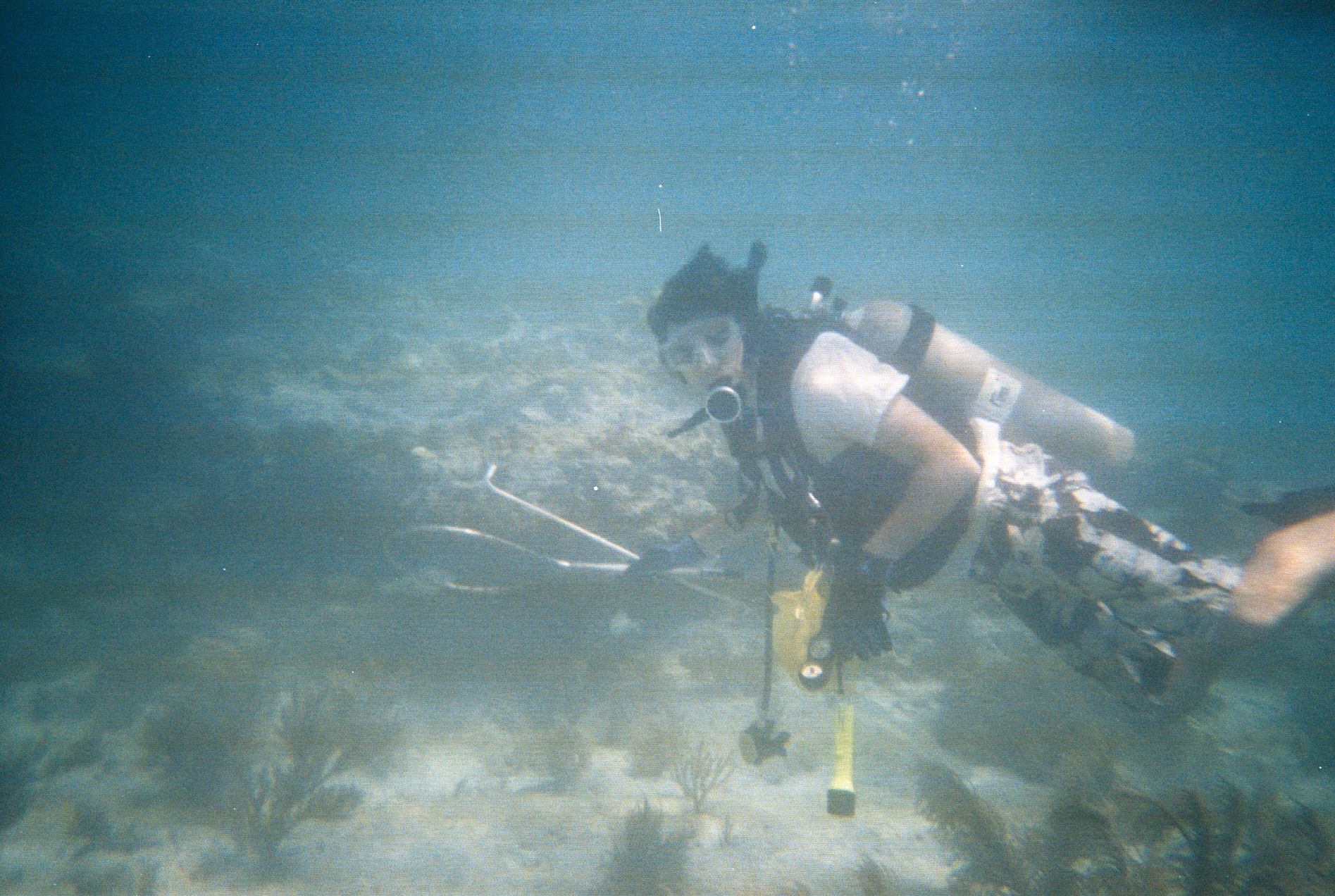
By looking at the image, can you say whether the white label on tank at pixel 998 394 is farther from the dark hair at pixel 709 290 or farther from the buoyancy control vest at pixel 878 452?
the dark hair at pixel 709 290

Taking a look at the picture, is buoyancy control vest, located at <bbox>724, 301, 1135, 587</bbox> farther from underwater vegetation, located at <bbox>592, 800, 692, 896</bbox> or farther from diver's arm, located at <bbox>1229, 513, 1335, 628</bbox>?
underwater vegetation, located at <bbox>592, 800, 692, 896</bbox>

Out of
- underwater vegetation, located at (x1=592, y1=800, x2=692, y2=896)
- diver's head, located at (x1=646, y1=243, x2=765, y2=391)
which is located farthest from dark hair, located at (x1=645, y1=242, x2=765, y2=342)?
underwater vegetation, located at (x1=592, y1=800, x2=692, y2=896)

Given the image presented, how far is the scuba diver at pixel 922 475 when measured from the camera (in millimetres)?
2053

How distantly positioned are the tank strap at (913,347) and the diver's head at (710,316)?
0.74 meters

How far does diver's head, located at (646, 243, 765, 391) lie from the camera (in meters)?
2.51

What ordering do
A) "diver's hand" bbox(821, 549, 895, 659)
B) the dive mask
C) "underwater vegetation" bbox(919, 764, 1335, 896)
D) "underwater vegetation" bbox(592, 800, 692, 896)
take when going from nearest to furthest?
"diver's hand" bbox(821, 549, 895, 659) < the dive mask < "underwater vegetation" bbox(919, 764, 1335, 896) < "underwater vegetation" bbox(592, 800, 692, 896)

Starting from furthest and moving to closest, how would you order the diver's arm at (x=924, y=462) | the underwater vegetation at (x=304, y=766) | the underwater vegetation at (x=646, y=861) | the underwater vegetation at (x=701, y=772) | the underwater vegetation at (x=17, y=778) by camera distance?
the underwater vegetation at (x=17, y=778) < the underwater vegetation at (x=701, y=772) < the underwater vegetation at (x=304, y=766) < the underwater vegetation at (x=646, y=861) < the diver's arm at (x=924, y=462)

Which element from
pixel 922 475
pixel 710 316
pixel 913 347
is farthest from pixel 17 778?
pixel 913 347

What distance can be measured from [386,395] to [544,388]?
228 cm

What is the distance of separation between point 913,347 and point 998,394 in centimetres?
51

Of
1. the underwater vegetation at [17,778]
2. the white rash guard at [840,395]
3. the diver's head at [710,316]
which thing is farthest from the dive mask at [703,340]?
the underwater vegetation at [17,778]

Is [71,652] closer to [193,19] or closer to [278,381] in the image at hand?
[278,381]

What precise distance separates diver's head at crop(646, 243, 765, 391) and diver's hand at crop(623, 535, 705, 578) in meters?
1.09

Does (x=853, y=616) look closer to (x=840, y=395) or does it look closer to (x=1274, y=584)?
(x=840, y=395)
